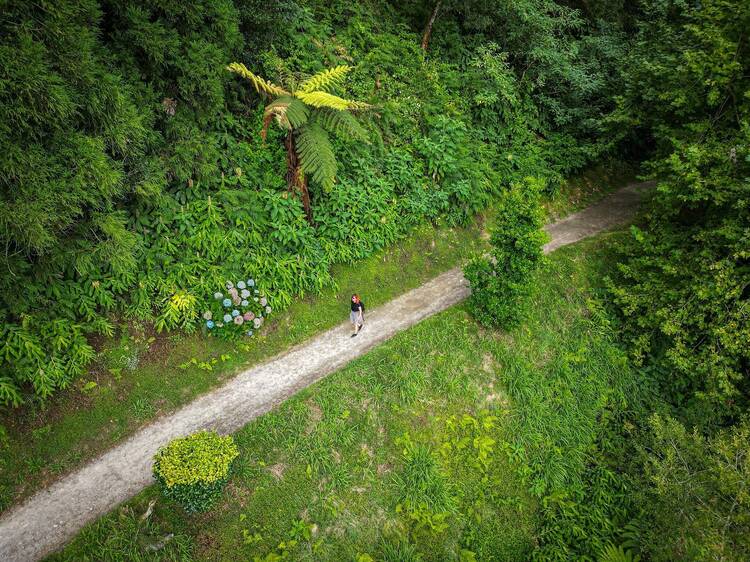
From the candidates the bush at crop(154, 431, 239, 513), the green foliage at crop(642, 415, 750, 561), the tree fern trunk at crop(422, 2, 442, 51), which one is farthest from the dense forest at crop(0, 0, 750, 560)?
the bush at crop(154, 431, 239, 513)

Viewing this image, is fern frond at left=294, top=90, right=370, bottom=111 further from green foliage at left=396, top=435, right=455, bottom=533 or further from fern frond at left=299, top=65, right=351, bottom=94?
green foliage at left=396, top=435, right=455, bottom=533

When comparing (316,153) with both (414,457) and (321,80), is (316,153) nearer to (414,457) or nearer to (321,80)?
(321,80)

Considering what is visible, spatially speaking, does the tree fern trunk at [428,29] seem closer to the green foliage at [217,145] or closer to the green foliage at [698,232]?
the green foliage at [217,145]

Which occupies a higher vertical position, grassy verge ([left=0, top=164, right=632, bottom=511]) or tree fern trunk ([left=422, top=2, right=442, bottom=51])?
tree fern trunk ([left=422, top=2, right=442, bottom=51])

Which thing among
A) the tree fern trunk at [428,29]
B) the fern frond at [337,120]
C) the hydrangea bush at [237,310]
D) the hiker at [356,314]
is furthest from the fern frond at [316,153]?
the tree fern trunk at [428,29]

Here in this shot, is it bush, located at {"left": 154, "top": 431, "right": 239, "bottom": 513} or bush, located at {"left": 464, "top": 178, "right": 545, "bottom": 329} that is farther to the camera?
bush, located at {"left": 464, "top": 178, "right": 545, "bottom": 329}

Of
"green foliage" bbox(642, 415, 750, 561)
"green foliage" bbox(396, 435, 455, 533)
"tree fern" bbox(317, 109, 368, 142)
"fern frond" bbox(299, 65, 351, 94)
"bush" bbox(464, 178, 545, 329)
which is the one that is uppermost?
"fern frond" bbox(299, 65, 351, 94)
